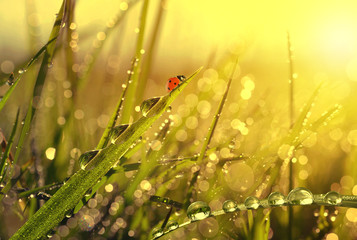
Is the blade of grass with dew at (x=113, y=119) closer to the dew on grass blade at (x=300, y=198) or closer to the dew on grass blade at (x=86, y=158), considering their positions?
the dew on grass blade at (x=86, y=158)

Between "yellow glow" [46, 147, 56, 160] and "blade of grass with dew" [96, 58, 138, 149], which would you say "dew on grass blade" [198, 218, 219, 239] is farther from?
"yellow glow" [46, 147, 56, 160]

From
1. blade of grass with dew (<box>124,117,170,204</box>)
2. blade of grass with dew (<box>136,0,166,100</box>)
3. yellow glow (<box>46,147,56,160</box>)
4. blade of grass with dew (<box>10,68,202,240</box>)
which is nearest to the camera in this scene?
blade of grass with dew (<box>10,68,202,240</box>)

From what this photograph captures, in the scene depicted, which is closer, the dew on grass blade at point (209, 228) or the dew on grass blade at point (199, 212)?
the dew on grass blade at point (199, 212)

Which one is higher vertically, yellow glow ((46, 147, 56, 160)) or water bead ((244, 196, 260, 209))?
water bead ((244, 196, 260, 209))

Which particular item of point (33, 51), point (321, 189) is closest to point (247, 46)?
point (321, 189)

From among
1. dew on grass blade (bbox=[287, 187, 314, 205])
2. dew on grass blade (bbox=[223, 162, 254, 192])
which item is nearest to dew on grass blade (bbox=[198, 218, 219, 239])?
dew on grass blade (bbox=[223, 162, 254, 192])

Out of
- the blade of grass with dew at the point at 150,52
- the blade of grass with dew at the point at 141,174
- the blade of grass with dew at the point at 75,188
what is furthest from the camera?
the blade of grass with dew at the point at 150,52

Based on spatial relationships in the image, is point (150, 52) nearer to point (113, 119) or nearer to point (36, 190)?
point (113, 119)

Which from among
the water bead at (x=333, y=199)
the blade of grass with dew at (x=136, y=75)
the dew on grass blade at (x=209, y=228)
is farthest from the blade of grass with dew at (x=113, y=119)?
the water bead at (x=333, y=199)
